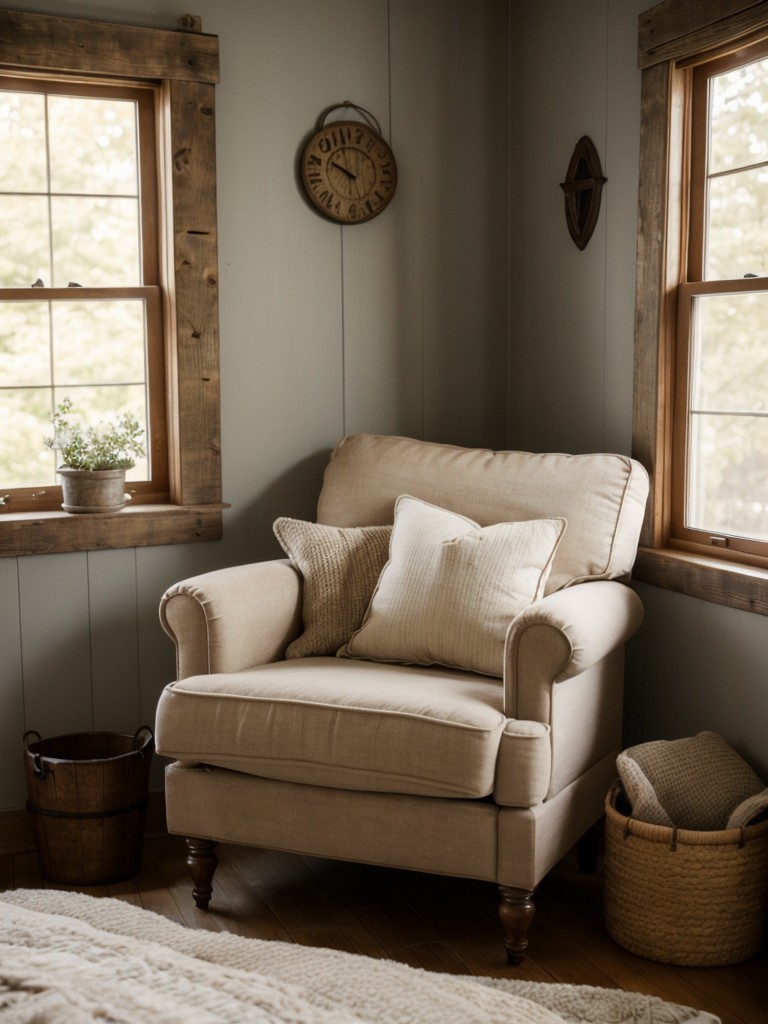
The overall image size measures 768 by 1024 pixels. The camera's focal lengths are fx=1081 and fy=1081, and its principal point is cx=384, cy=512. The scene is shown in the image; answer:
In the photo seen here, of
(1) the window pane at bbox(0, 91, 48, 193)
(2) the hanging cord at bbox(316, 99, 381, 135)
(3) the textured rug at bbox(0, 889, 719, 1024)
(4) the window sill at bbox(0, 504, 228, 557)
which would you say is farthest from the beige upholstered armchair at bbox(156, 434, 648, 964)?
(3) the textured rug at bbox(0, 889, 719, 1024)

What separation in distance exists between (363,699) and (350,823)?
11.7 inches

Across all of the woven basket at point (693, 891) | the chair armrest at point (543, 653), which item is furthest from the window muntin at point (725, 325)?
the woven basket at point (693, 891)

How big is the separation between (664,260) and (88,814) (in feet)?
7.15

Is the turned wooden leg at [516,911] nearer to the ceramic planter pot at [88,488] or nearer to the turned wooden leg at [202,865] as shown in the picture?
the turned wooden leg at [202,865]

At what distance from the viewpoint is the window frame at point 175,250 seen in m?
3.13

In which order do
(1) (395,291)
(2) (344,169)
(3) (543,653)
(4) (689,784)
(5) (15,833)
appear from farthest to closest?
1. (1) (395,291)
2. (2) (344,169)
3. (5) (15,833)
4. (4) (689,784)
5. (3) (543,653)

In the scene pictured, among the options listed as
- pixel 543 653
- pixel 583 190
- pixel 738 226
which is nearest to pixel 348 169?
pixel 583 190

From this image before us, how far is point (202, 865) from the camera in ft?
8.93

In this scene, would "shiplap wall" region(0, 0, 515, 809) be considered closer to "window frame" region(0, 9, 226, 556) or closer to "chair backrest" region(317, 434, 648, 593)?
"window frame" region(0, 9, 226, 556)

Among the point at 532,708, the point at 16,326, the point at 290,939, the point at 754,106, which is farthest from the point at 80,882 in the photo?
the point at 754,106

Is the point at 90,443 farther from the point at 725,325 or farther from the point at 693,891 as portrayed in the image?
the point at 693,891

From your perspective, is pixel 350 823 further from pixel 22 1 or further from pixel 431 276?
pixel 22 1

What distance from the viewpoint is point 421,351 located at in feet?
12.1

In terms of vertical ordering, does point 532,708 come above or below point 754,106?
below
